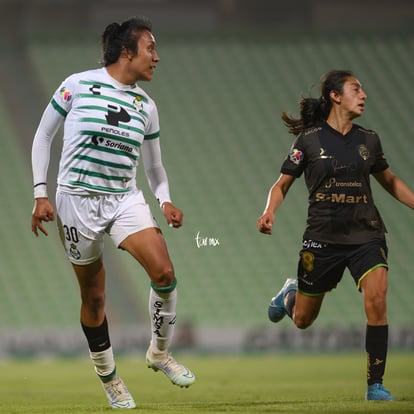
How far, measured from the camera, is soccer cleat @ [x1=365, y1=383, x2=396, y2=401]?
659cm

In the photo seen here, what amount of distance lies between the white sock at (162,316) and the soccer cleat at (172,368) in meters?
0.05

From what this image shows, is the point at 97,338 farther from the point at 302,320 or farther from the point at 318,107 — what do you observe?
the point at 318,107

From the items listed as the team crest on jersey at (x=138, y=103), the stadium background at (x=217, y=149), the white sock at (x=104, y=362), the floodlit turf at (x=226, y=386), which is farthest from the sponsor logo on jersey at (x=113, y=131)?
the stadium background at (x=217, y=149)

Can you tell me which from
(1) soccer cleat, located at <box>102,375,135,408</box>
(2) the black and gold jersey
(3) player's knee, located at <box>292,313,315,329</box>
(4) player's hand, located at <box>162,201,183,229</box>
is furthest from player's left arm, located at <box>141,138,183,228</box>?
(3) player's knee, located at <box>292,313,315,329</box>

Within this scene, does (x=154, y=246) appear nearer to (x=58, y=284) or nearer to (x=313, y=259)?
(x=313, y=259)

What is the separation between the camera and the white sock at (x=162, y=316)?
6602 mm

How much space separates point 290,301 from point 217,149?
38.3 ft

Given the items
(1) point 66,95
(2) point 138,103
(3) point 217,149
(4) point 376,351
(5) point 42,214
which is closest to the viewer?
(5) point 42,214

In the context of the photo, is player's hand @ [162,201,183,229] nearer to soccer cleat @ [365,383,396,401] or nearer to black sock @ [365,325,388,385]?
black sock @ [365,325,388,385]

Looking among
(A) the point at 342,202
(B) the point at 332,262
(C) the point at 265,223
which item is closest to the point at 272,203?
(C) the point at 265,223

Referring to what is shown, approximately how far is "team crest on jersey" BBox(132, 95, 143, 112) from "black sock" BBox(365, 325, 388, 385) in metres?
2.06

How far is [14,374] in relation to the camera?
1166 cm

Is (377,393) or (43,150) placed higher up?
(43,150)

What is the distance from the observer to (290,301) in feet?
25.4
